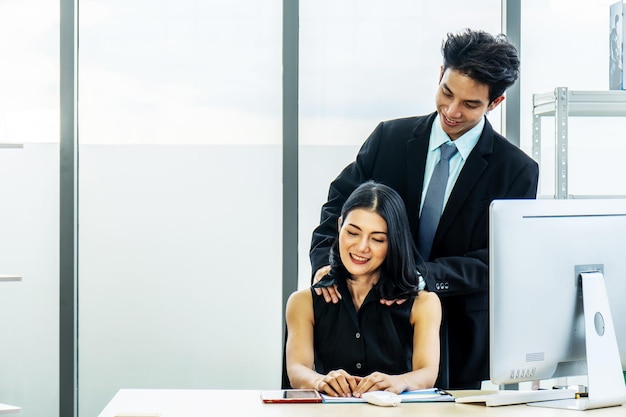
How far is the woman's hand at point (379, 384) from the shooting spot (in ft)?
6.21

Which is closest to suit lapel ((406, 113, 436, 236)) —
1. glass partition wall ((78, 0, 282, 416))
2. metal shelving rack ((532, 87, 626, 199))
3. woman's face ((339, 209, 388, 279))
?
woman's face ((339, 209, 388, 279))

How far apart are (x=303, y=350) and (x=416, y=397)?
15.3 inches

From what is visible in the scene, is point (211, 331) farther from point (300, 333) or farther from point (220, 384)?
→ point (300, 333)

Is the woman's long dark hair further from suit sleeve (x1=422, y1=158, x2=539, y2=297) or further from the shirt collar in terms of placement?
the shirt collar

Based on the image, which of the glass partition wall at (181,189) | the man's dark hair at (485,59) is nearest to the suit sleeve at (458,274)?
the man's dark hair at (485,59)

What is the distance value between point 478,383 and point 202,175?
1719mm

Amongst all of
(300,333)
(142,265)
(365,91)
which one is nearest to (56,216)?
(142,265)

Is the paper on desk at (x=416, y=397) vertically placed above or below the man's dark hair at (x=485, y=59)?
below

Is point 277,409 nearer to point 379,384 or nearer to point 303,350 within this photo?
point 379,384

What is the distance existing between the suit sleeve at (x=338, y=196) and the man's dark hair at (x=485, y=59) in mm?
379

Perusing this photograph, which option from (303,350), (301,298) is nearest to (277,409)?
(303,350)

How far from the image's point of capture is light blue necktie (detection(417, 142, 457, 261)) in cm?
239

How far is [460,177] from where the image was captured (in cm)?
235

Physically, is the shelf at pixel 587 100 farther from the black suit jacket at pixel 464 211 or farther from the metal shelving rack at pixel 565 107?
the black suit jacket at pixel 464 211
